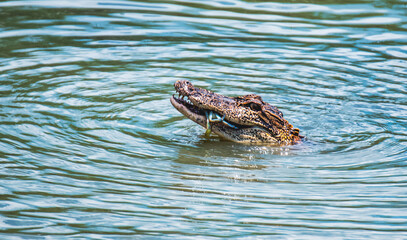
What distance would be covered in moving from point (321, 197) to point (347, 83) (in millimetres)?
4963

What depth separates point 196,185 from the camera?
6.21 metres

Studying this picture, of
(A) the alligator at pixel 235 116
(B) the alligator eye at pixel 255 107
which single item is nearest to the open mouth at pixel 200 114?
(A) the alligator at pixel 235 116

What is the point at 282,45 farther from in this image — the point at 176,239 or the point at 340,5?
the point at 176,239

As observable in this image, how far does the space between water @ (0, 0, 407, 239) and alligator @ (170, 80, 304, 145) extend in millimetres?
228

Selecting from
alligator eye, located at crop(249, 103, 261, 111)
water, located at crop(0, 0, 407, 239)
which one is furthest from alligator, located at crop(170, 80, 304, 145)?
water, located at crop(0, 0, 407, 239)

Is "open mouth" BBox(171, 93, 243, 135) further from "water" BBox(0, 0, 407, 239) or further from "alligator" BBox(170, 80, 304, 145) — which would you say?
"water" BBox(0, 0, 407, 239)

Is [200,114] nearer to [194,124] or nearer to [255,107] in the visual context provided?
[255,107]

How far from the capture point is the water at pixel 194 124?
5340mm

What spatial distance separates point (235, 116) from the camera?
8.11 metres

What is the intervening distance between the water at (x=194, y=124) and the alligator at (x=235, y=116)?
0.75 ft

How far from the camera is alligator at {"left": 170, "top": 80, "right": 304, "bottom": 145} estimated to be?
794 centimetres

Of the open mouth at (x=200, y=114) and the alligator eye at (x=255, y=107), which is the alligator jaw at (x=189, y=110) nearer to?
the open mouth at (x=200, y=114)

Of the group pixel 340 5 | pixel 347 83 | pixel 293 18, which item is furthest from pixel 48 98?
pixel 340 5

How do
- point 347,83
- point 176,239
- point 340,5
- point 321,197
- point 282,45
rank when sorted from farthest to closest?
point 340,5
point 282,45
point 347,83
point 321,197
point 176,239
